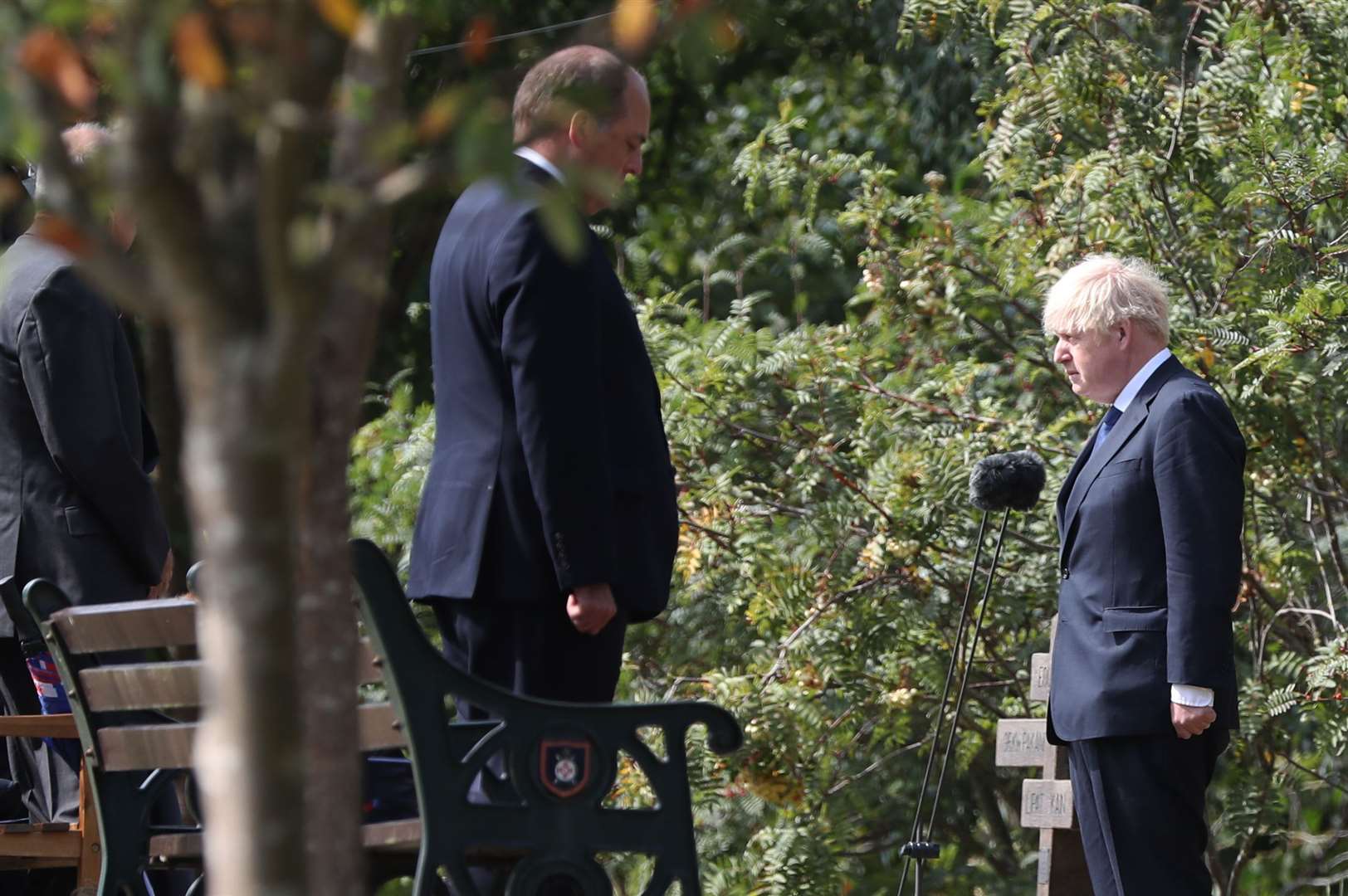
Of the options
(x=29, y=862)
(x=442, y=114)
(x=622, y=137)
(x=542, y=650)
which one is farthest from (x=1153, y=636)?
(x=442, y=114)

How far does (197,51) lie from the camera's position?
163 centimetres

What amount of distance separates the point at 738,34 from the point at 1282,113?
445 cm

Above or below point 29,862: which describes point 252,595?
above

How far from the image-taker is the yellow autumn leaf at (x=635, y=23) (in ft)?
5.87

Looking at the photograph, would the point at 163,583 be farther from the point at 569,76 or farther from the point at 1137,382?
the point at 1137,382

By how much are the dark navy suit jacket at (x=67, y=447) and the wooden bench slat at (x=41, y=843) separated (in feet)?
2.18

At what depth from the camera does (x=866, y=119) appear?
11445 mm

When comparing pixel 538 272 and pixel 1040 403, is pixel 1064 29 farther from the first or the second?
pixel 538 272

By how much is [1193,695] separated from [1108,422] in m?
0.73

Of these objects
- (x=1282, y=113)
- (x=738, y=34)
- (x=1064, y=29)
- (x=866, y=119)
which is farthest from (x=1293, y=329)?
(x=866, y=119)

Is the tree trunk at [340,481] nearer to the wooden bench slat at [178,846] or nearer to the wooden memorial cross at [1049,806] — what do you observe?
the wooden bench slat at [178,846]

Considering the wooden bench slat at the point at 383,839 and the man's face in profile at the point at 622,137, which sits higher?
the man's face in profile at the point at 622,137

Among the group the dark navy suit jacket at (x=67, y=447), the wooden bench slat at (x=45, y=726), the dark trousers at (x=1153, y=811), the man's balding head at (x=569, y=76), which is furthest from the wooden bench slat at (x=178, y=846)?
the dark trousers at (x=1153, y=811)

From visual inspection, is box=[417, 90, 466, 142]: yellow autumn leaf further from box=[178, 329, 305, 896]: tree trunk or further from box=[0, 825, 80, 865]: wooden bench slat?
box=[0, 825, 80, 865]: wooden bench slat
